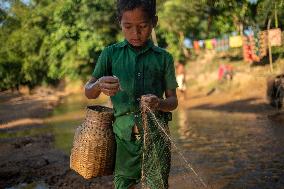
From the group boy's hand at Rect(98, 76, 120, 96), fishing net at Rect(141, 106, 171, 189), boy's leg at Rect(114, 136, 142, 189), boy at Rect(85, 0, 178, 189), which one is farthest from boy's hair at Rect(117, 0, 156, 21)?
boy's leg at Rect(114, 136, 142, 189)

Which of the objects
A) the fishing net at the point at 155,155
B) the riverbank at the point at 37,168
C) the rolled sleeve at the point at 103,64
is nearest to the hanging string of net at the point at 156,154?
the fishing net at the point at 155,155

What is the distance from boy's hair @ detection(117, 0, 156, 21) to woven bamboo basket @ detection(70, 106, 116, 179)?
0.67 meters

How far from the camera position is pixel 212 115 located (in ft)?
48.6

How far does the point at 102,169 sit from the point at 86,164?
11cm

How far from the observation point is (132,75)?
2799 millimetres

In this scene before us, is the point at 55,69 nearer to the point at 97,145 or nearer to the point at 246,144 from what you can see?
the point at 246,144

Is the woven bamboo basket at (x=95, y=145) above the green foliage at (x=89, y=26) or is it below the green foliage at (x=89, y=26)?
below

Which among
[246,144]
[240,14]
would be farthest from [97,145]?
[240,14]

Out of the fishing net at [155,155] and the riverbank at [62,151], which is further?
the riverbank at [62,151]

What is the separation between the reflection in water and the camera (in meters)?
5.92

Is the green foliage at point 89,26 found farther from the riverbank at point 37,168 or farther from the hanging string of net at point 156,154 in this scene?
the hanging string of net at point 156,154

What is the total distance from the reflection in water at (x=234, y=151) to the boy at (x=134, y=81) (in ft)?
9.95

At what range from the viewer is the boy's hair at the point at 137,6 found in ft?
8.68

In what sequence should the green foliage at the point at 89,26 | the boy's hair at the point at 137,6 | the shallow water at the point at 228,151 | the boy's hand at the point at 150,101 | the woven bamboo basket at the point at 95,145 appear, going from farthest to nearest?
the green foliage at the point at 89,26 < the shallow water at the point at 228,151 < the woven bamboo basket at the point at 95,145 < the boy's hair at the point at 137,6 < the boy's hand at the point at 150,101
